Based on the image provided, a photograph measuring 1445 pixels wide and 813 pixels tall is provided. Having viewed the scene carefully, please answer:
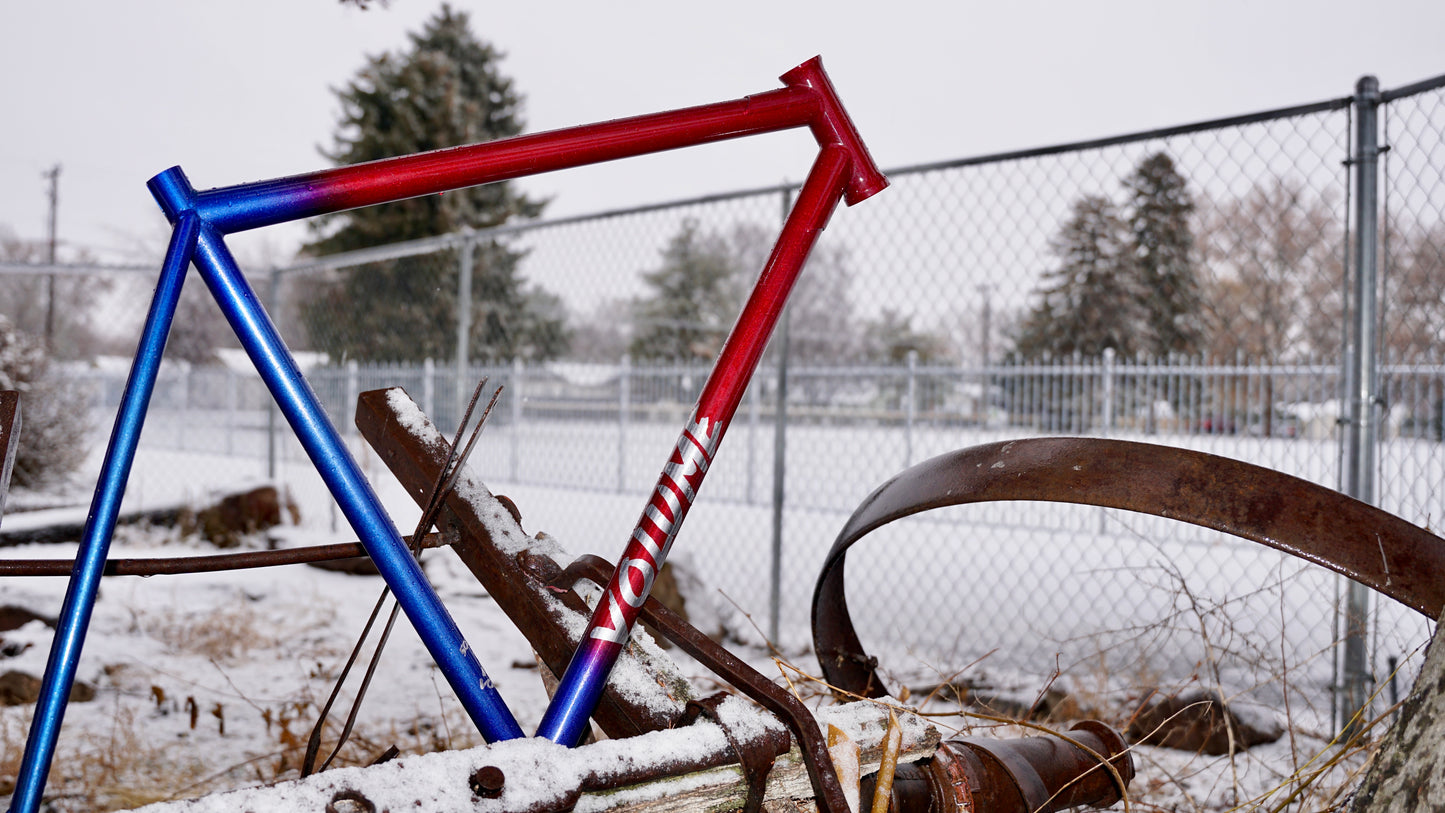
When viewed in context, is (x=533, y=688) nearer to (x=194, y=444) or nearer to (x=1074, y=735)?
(x=1074, y=735)

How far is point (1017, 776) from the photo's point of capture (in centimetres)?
104

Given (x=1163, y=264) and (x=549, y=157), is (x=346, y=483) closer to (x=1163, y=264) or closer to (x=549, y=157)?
(x=549, y=157)

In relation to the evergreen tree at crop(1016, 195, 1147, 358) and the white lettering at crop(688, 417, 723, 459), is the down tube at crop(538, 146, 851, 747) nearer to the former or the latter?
the white lettering at crop(688, 417, 723, 459)

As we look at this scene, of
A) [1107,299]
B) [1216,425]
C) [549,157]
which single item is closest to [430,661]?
[549,157]

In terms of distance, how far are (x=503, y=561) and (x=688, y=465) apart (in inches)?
11.9

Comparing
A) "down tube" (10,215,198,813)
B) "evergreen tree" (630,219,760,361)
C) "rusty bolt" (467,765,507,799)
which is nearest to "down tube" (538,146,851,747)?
"rusty bolt" (467,765,507,799)

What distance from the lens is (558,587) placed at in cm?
118

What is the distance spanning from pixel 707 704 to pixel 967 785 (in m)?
0.34

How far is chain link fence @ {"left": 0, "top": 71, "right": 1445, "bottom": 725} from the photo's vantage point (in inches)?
120

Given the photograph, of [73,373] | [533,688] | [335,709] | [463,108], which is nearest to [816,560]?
[533,688]

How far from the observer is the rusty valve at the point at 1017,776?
986 millimetres

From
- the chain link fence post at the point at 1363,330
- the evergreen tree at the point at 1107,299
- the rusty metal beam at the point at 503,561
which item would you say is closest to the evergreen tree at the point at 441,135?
the evergreen tree at the point at 1107,299

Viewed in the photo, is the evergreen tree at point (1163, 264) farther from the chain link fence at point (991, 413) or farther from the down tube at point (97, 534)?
the down tube at point (97, 534)

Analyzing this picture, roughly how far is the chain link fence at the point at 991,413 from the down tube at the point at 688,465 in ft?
2.94
